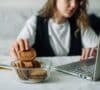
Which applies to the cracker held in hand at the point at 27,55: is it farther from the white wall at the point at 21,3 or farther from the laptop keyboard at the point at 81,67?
the white wall at the point at 21,3

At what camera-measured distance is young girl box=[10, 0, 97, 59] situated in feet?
5.90

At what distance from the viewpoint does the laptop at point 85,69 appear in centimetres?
94

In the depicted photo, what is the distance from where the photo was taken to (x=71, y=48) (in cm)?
186

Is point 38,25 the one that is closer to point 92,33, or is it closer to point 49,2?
point 49,2

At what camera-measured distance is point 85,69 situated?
1053 millimetres

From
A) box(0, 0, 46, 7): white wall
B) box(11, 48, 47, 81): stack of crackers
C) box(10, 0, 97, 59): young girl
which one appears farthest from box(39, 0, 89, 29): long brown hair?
box(11, 48, 47, 81): stack of crackers

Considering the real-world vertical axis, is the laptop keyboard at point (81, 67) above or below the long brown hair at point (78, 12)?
below

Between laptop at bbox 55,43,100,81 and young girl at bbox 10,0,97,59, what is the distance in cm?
63

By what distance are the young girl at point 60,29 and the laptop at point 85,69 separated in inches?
24.7

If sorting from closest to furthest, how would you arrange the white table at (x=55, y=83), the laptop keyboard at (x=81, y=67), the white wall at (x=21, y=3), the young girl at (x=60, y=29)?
the white table at (x=55, y=83)
the laptop keyboard at (x=81, y=67)
the young girl at (x=60, y=29)
the white wall at (x=21, y=3)

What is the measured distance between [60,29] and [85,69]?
2.55 ft

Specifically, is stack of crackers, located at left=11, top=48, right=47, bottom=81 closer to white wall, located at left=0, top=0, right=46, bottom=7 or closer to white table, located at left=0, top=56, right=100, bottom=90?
white table, located at left=0, top=56, right=100, bottom=90

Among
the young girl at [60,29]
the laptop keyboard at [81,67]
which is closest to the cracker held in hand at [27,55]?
the laptop keyboard at [81,67]

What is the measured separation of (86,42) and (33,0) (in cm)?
46
